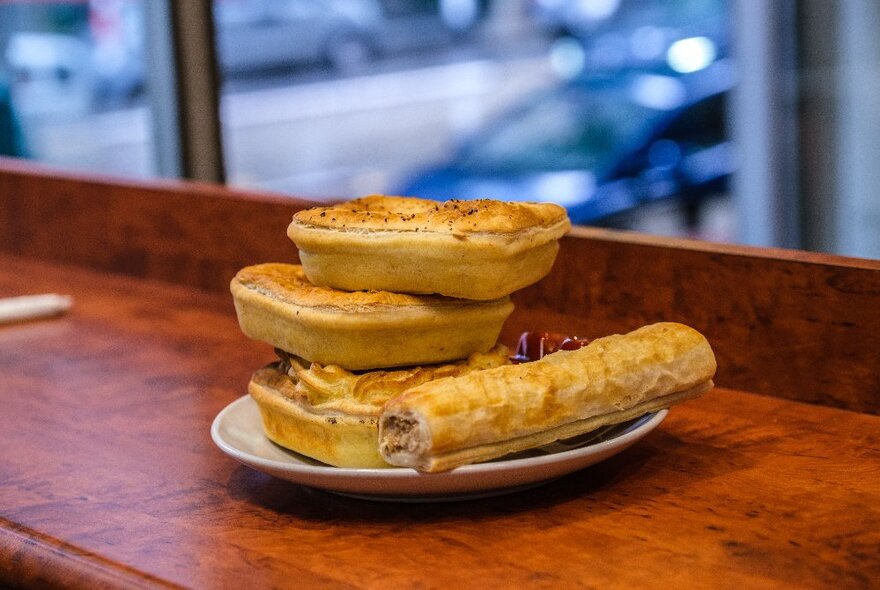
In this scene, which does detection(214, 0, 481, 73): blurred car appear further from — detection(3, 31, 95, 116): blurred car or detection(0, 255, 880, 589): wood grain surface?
detection(0, 255, 880, 589): wood grain surface

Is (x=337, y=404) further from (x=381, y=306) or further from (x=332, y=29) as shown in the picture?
(x=332, y=29)

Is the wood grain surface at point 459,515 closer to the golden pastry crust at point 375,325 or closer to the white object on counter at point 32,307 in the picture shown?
the golden pastry crust at point 375,325

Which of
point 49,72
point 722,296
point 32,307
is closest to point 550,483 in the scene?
point 722,296

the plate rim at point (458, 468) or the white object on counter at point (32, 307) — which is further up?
the plate rim at point (458, 468)

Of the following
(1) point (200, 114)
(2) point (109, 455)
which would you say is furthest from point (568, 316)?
(1) point (200, 114)

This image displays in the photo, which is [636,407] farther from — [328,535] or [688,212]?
[688,212]

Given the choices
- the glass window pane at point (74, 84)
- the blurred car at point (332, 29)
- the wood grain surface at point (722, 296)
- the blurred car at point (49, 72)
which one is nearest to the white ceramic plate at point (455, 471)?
the wood grain surface at point (722, 296)

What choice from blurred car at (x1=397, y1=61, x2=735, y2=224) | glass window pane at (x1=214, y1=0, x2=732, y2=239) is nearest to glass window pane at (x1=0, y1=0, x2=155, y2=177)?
glass window pane at (x1=214, y1=0, x2=732, y2=239)
